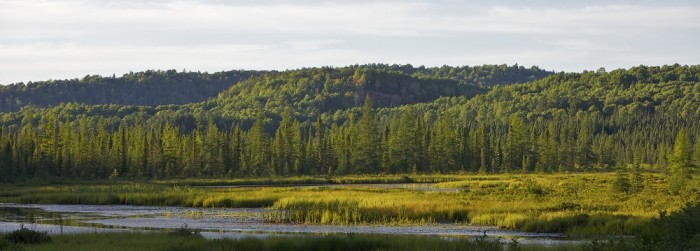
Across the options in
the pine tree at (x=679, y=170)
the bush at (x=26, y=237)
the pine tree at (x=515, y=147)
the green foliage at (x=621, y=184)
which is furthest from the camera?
the pine tree at (x=515, y=147)

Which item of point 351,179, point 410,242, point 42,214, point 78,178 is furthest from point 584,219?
point 78,178

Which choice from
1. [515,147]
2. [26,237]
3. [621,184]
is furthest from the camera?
[515,147]

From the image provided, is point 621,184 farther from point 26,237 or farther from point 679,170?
point 26,237

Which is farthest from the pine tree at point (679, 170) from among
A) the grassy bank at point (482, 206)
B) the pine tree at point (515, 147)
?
the pine tree at point (515, 147)

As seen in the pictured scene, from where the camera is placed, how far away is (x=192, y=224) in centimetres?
5347

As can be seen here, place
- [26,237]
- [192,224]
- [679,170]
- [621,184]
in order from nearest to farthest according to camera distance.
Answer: [26,237] < [192,224] < [621,184] < [679,170]

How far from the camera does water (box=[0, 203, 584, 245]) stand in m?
45.6

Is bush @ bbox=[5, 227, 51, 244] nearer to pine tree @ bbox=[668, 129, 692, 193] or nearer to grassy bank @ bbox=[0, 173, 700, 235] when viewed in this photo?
grassy bank @ bbox=[0, 173, 700, 235]

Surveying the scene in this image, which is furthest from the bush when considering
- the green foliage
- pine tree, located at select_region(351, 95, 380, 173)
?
pine tree, located at select_region(351, 95, 380, 173)

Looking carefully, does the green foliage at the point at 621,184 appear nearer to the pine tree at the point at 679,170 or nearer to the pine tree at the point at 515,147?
the pine tree at the point at 679,170

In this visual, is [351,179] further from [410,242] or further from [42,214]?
[410,242]

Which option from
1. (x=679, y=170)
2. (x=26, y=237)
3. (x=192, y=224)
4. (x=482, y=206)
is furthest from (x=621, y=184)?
(x=26, y=237)

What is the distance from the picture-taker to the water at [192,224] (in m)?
45.6

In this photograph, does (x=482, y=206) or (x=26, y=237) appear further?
(x=482, y=206)
